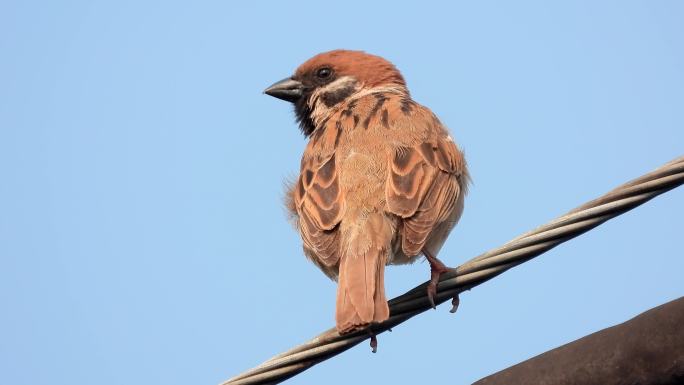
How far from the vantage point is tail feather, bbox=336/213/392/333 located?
5172mm

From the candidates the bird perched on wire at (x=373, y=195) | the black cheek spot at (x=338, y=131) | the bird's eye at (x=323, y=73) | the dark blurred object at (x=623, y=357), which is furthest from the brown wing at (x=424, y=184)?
the dark blurred object at (x=623, y=357)

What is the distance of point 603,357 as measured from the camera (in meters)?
3.79

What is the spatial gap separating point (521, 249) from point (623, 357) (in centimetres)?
70

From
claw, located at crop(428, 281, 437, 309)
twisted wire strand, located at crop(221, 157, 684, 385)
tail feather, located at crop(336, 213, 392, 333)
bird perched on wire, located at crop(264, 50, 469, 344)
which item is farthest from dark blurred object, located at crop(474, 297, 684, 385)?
tail feather, located at crop(336, 213, 392, 333)

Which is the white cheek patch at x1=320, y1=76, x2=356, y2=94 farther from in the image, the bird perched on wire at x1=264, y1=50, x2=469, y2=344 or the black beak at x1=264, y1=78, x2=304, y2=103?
the bird perched on wire at x1=264, y1=50, x2=469, y2=344

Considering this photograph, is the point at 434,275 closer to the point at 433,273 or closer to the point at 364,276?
the point at 433,273

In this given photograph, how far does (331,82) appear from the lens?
8.88 meters

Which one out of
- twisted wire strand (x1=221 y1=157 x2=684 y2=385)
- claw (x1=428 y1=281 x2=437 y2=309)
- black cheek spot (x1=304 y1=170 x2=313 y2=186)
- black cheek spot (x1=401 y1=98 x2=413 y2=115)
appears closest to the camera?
twisted wire strand (x1=221 y1=157 x2=684 y2=385)

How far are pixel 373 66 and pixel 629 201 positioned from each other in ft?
16.7

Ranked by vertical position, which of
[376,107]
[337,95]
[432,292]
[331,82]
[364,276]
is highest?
[331,82]

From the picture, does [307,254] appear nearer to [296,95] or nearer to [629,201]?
[296,95]

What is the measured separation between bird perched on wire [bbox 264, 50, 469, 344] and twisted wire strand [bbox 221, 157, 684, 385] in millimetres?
512

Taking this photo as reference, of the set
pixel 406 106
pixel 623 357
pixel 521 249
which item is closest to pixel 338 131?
pixel 406 106

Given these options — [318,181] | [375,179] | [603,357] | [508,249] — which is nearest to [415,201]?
[375,179]
